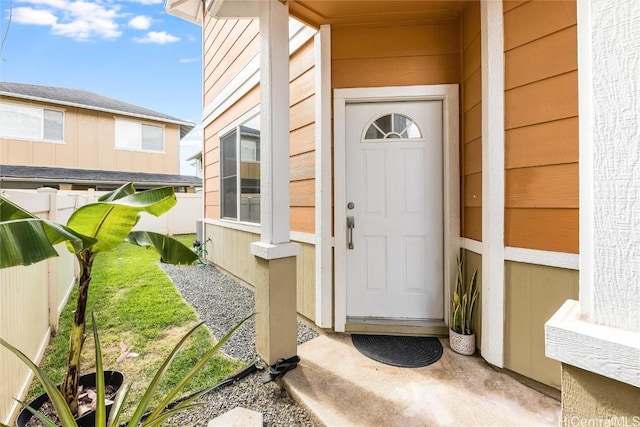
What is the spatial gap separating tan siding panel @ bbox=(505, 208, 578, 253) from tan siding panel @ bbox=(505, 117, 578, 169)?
32 cm

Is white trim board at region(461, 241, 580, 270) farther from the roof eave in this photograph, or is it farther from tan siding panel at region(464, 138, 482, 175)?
the roof eave

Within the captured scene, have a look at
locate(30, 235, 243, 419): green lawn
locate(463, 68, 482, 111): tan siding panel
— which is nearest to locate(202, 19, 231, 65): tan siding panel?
locate(463, 68, 482, 111): tan siding panel

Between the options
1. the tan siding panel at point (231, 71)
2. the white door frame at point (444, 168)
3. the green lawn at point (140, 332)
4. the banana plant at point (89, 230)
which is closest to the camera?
the banana plant at point (89, 230)

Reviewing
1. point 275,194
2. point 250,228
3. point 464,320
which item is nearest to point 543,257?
point 464,320

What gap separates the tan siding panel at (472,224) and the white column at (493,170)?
5.2 inches

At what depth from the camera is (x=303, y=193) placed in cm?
292

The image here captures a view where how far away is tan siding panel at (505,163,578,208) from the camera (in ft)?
5.59

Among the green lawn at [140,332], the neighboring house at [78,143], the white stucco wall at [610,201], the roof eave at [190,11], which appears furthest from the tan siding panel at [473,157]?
the neighboring house at [78,143]

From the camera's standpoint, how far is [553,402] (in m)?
1.76

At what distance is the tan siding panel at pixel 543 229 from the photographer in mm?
1716

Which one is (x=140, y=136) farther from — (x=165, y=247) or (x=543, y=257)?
(x=543, y=257)

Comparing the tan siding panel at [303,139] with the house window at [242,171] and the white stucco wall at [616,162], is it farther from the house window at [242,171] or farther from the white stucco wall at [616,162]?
the white stucco wall at [616,162]

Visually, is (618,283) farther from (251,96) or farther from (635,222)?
(251,96)

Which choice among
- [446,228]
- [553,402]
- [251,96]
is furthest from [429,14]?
[553,402]
